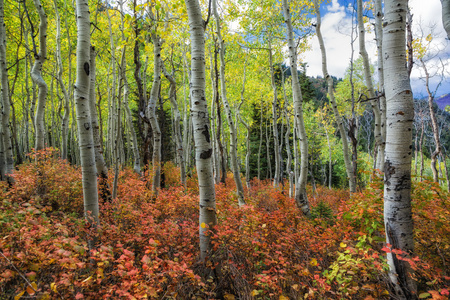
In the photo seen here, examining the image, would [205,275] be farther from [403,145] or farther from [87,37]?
[87,37]

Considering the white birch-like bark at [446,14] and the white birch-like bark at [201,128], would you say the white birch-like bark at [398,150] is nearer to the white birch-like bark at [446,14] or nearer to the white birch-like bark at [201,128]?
the white birch-like bark at [446,14]

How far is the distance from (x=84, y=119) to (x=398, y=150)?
4.00m

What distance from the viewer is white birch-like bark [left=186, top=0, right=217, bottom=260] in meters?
2.95

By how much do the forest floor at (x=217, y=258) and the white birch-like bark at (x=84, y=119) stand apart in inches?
14.0

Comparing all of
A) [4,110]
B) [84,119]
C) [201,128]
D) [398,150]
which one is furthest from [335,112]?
[4,110]

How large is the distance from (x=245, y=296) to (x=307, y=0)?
8308 mm

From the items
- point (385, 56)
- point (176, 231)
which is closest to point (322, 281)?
point (176, 231)

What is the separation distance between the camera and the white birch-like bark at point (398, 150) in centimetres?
210

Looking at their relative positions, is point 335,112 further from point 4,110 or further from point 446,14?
point 4,110

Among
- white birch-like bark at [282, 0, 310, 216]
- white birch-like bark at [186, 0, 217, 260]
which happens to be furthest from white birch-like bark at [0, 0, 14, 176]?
white birch-like bark at [282, 0, 310, 216]

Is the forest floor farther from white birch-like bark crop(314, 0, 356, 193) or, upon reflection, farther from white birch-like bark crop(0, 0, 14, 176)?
white birch-like bark crop(314, 0, 356, 193)

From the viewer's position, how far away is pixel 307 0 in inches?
272

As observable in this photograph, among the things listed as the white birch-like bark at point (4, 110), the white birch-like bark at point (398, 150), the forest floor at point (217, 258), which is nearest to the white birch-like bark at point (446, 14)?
the white birch-like bark at point (398, 150)

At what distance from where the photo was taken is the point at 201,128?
2.96 m
